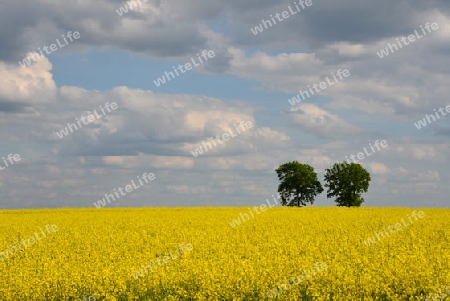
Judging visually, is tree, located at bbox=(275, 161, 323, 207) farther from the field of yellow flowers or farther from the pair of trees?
the field of yellow flowers

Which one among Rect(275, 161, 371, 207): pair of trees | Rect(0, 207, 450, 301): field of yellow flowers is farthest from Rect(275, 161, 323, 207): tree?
Rect(0, 207, 450, 301): field of yellow flowers

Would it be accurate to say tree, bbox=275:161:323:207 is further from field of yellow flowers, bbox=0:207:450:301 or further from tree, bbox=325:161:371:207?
field of yellow flowers, bbox=0:207:450:301

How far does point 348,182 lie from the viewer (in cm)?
7088

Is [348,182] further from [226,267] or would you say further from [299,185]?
→ [226,267]

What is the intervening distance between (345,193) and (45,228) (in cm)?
5070

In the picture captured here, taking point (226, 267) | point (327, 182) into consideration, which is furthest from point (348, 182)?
point (226, 267)

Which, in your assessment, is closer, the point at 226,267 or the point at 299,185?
the point at 226,267

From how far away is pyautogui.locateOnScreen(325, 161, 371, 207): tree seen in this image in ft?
231

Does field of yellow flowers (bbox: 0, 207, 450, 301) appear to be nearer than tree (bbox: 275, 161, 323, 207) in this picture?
Yes

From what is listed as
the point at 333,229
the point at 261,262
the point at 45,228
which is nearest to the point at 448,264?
the point at 261,262

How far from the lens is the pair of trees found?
70688 mm

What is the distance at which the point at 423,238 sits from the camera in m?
22.1

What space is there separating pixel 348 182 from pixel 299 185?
7.25 meters

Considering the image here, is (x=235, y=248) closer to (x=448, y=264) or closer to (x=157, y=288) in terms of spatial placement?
(x=157, y=288)
